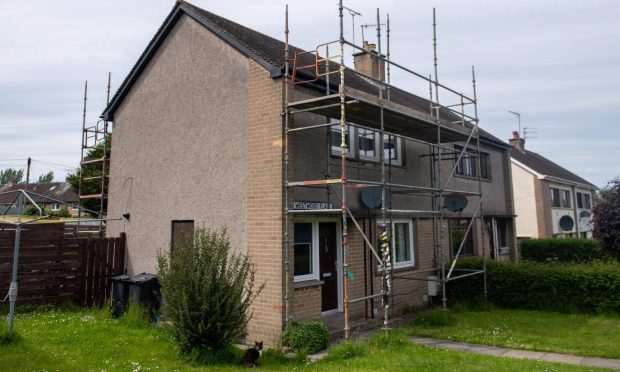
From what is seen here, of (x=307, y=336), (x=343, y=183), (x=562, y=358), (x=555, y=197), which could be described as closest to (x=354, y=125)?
(x=343, y=183)

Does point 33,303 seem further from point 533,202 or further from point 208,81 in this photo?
point 533,202

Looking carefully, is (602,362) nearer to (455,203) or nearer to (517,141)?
(455,203)

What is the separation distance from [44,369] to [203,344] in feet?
7.34

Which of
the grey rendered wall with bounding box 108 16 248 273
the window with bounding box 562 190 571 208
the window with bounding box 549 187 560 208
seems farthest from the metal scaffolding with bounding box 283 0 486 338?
the window with bounding box 562 190 571 208

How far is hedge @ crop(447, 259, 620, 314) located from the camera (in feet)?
36.1

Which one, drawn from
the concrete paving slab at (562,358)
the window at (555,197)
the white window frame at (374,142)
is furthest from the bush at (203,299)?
the window at (555,197)

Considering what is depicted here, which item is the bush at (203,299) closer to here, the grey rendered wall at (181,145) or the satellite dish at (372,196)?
the grey rendered wall at (181,145)

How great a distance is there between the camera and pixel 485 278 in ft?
41.3

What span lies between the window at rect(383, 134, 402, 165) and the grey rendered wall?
4206 millimetres

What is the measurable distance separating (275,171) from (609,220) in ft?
35.9

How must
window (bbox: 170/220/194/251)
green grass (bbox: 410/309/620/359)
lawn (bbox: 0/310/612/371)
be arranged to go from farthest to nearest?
1. window (bbox: 170/220/194/251)
2. green grass (bbox: 410/309/620/359)
3. lawn (bbox: 0/310/612/371)

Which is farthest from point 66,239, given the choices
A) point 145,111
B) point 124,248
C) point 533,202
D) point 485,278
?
point 533,202

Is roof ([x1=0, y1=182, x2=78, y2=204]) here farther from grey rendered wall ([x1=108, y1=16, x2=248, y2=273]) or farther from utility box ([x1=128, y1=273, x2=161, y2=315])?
utility box ([x1=128, y1=273, x2=161, y2=315])

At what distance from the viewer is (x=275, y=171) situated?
8.87 m
